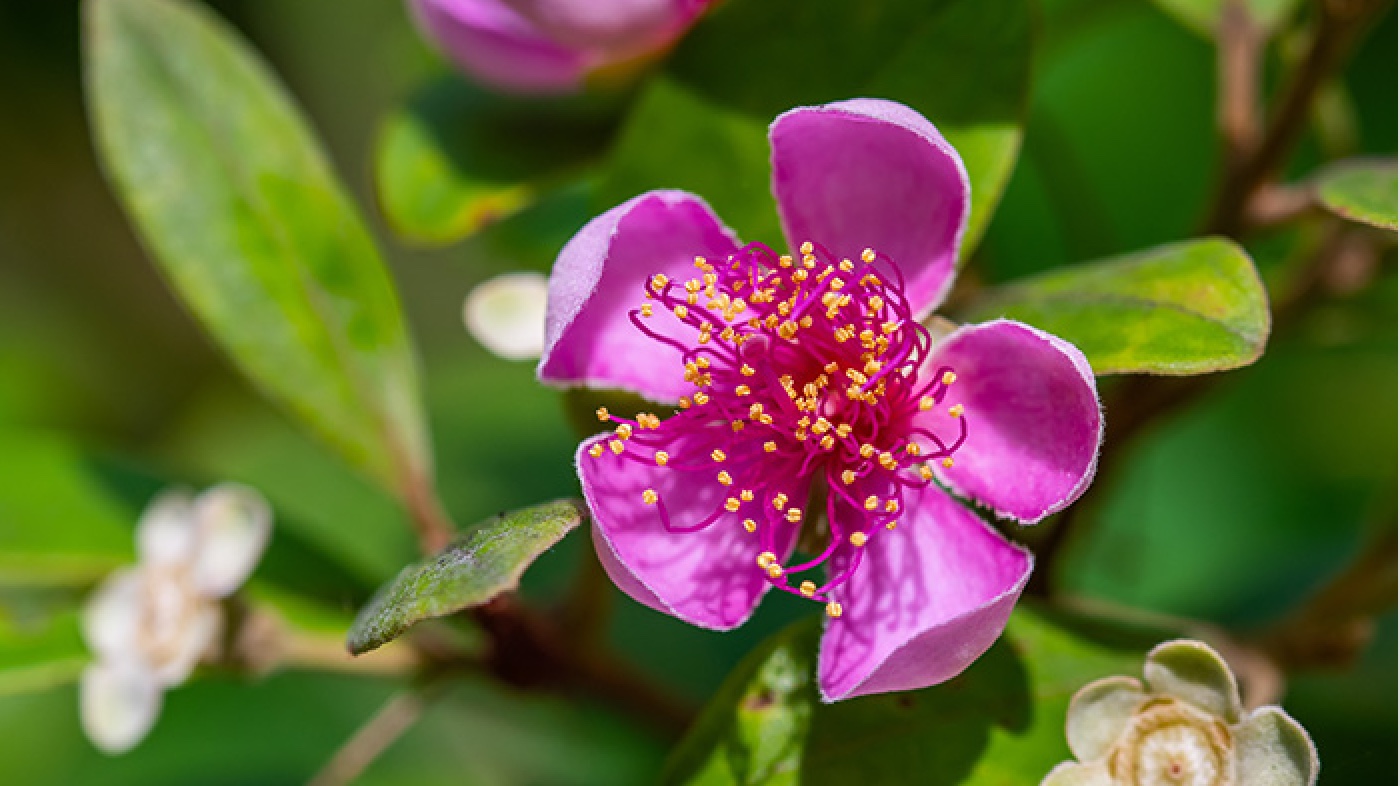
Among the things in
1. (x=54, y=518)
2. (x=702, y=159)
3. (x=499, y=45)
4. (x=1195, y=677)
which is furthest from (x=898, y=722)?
(x=54, y=518)

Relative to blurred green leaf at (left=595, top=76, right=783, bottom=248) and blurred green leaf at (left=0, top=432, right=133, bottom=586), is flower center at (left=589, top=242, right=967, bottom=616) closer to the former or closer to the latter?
blurred green leaf at (left=595, top=76, right=783, bottom=248)

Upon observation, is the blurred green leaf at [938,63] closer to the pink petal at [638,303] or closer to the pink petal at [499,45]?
the pink petal at [638,303]

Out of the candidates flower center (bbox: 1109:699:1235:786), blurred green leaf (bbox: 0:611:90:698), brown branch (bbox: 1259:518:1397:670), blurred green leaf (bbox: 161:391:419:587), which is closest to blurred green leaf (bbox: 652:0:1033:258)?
flower center (bbox: 1109:699:1235:786)

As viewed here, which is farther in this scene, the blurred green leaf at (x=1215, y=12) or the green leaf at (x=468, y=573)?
the blurred green leaf at (x=1215, y=12)

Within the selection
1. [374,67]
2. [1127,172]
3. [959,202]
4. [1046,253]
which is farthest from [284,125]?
[374,67]

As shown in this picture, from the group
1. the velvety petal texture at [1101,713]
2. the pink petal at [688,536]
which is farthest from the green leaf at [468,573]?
the velvety petal texture at [1101,713]

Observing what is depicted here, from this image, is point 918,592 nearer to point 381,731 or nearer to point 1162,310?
point 1162,310

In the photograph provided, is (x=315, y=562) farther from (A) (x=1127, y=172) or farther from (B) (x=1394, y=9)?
(B) (x=1394, y=9)
